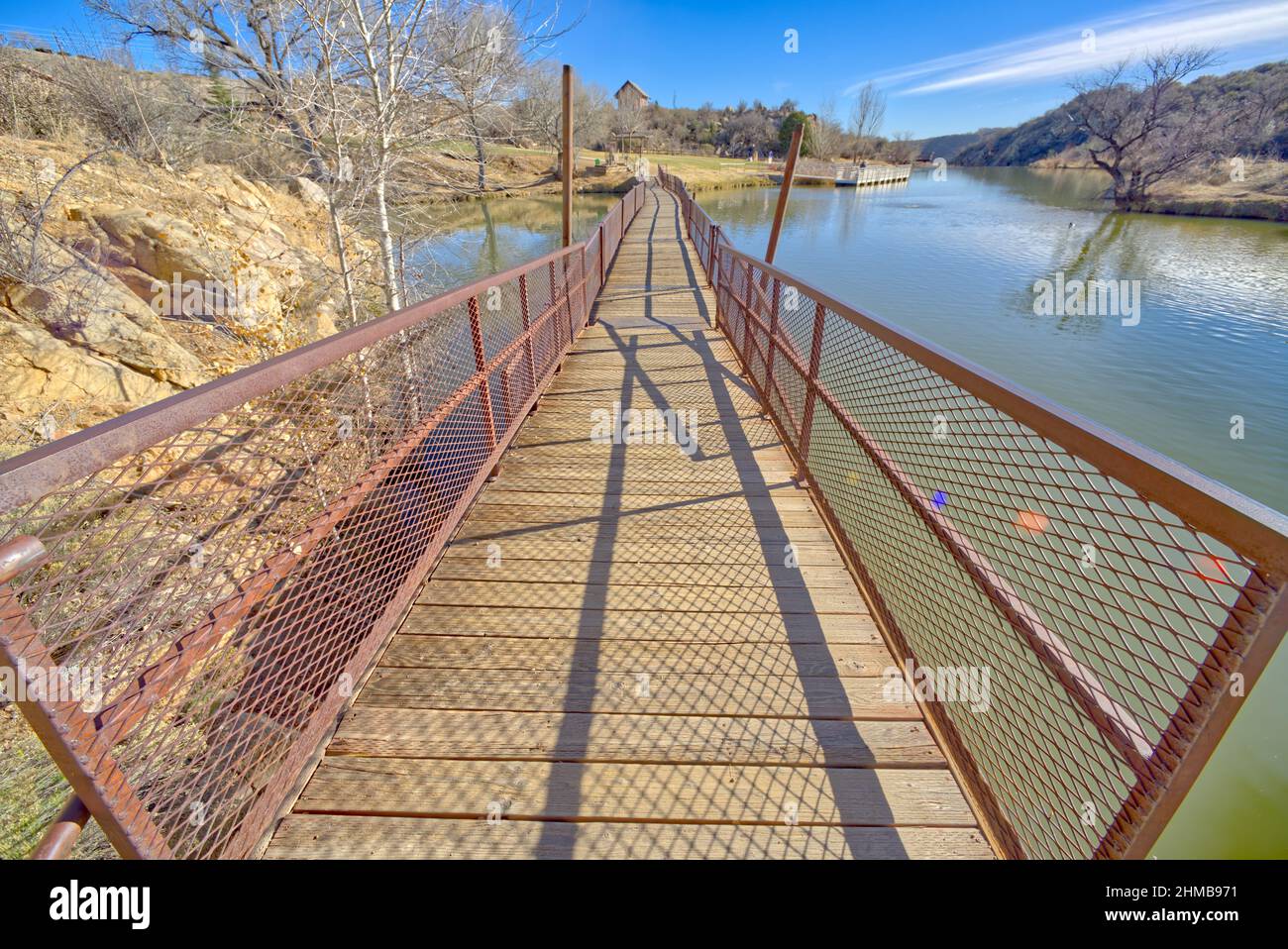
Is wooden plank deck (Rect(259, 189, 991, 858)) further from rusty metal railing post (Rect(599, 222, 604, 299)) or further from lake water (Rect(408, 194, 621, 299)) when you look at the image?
rusty metal railing post (Rect(599, 222, 604, 299))

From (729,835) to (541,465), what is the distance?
8.72ft

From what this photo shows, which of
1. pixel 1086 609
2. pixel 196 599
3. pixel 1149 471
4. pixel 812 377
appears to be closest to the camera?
pixel 1149 471

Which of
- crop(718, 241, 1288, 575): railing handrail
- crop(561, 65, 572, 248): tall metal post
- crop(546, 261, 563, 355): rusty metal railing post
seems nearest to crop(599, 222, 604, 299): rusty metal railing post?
crop(561, 65, 572, 248): tall metal post

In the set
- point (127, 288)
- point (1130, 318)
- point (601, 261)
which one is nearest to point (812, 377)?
point (601, 261)

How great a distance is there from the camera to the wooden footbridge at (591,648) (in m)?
1.09

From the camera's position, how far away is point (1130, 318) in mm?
13938

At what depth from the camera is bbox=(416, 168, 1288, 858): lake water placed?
4.01 m

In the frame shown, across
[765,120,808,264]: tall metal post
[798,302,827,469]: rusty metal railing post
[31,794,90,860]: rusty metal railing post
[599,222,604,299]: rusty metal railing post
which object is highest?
[765,120,808,264]: tall metal post

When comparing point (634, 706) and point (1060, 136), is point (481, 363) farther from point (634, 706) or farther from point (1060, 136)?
point (1060, 136)

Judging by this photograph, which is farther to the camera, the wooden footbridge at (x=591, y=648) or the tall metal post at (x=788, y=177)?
the tall metal post at (x=788, y=177)

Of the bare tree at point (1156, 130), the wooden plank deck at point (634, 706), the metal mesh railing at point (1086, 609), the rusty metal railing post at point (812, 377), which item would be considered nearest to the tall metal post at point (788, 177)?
the rusty metal railing post at point (812, 377)

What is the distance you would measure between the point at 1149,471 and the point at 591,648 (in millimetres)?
1924

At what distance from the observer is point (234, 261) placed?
8008 mm

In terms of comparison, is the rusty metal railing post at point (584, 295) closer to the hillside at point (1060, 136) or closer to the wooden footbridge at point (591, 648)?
the wooden footbridge at point (591, 648)
